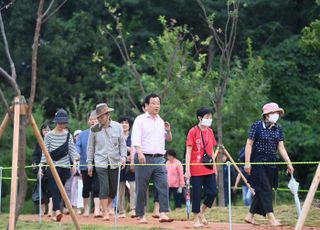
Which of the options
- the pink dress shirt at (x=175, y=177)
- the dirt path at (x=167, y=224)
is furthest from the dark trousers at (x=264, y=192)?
the pink dress shirt at (x=175, y=177)

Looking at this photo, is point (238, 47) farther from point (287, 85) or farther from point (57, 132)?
point (57, 132)

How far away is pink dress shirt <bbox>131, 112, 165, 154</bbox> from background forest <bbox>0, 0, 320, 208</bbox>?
40.3 feet

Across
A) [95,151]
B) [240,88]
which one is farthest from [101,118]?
[240,88]

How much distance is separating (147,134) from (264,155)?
1842 millimetres

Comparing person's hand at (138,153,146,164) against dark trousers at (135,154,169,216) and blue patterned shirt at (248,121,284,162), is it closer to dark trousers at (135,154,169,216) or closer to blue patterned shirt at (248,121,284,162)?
dark trousers at (135,154,169,216)

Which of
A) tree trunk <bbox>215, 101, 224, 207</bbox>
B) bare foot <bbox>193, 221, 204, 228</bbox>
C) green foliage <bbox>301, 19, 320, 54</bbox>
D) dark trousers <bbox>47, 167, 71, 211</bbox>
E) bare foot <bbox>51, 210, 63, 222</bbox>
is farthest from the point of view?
tree trunk <bbox>215, 101, 224, 207</bbox>

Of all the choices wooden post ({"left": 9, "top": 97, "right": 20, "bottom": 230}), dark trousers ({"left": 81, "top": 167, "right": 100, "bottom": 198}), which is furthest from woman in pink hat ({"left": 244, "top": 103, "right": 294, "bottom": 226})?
wooden post ({"left": 9, "top": 97, "right": 20, "bottom": 230})

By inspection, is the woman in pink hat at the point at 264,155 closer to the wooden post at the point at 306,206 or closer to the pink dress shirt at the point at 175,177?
the wooden post at the point at 306,206

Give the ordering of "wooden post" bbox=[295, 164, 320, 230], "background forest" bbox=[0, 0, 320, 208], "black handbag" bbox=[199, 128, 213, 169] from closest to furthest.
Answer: "wooden post" bbox=[295, 164, 320, 230]
"black handbag" bbox=[199, 128, 213, 169]
"background forest" bbox=[0, 0, 320, 208]

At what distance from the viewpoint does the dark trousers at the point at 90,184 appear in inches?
584

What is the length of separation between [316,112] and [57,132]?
565cm

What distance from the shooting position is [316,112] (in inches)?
659

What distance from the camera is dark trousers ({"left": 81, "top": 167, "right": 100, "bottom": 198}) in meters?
14.8

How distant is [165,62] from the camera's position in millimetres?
25203
